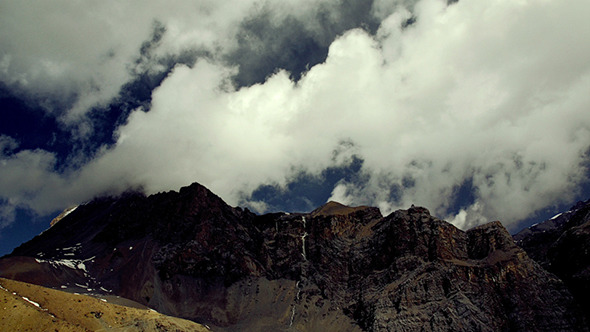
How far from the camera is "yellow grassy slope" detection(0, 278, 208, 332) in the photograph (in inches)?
5679

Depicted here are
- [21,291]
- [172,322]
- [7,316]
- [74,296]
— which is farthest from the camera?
[172,322]

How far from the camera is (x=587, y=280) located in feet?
611

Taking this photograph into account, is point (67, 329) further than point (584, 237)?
No

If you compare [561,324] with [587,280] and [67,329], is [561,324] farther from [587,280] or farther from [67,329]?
[67,329]

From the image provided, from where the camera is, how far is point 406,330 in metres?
198

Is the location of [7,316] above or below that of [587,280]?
below

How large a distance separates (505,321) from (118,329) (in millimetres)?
178420

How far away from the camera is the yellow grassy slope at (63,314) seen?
14425cm

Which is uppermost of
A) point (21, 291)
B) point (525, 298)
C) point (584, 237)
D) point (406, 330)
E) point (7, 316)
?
point (584, 237)

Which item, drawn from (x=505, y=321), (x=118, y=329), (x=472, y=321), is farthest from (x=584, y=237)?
(x=118, y=329)

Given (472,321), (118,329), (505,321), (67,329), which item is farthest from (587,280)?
(67,329)

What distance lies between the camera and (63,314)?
522 feet

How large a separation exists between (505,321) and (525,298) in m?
15.9

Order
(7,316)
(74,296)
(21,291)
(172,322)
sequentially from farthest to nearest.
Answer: (172,322)
(74,296)
(21,291)
(7,316)
